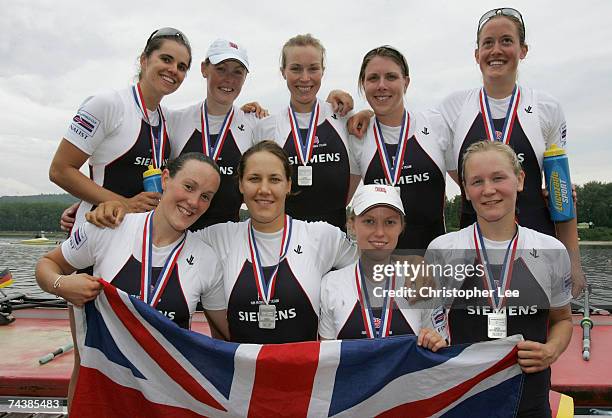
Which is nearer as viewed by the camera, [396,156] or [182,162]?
[182,162]

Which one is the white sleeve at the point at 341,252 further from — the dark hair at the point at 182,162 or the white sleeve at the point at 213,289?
the dark hair at the point at 182,162

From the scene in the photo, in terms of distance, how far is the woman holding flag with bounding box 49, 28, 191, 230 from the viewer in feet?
11.9

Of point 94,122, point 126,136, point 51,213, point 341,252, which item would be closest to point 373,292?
point 341,252

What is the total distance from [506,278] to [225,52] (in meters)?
2.81

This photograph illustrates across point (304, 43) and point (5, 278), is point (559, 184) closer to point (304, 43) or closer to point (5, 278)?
point (304, 43)

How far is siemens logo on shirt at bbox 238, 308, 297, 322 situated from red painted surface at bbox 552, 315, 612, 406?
106 inches

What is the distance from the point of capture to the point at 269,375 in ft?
9.10

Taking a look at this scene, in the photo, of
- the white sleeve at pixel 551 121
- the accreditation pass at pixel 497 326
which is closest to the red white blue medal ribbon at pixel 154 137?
the accreditation pass at pixel 497 326

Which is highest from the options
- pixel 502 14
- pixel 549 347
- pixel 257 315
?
pixel 502 14

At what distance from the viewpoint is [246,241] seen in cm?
324

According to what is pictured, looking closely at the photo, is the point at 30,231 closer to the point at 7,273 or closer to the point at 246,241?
the point at 7,273

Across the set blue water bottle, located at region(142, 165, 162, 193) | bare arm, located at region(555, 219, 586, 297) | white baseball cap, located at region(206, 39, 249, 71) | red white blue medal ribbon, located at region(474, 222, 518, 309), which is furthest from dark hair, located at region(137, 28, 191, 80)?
bare arm, located at region(555, 219, 586, 297)

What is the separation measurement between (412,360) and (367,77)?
7.49 ft

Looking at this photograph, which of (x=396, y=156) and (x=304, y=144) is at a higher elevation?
(x=304, y=144)
